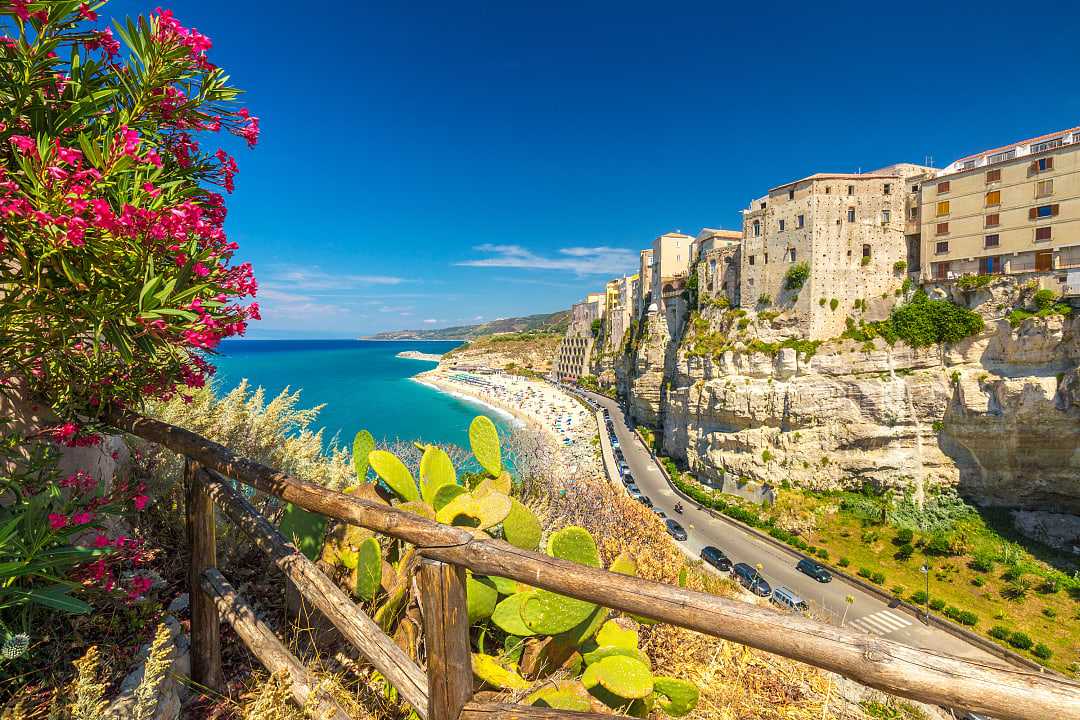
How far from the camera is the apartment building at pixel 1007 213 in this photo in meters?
18.8

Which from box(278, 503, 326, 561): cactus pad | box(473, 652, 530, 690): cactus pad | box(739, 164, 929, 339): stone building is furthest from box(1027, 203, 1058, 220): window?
box(278, 503, 326, 561): cactus pad

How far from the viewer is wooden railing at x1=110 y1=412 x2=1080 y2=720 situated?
979 millimetres

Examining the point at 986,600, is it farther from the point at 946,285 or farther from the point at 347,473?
the point at 347,473

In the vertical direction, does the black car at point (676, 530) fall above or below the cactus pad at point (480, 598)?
below

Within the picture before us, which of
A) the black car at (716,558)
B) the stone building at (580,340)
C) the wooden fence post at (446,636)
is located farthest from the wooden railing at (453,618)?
the stone building at (580,340)

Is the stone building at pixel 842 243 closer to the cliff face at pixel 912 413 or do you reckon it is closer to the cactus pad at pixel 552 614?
the cliff face at pixel 912 413

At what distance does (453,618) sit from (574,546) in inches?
49.5

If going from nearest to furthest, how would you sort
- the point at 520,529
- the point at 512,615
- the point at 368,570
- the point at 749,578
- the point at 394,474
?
A: the point at 512,615
the point at 368,570
the point at 520,529
the point at 394,474
the point at 749,578

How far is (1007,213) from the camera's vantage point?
795 inches

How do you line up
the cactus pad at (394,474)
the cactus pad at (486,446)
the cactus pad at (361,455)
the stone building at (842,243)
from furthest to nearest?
the stone building at (842,243)
the cactus pad at (361,455)
the cactus pad at (486,446)
the cactus pad at (394,474)

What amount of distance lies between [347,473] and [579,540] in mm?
7140

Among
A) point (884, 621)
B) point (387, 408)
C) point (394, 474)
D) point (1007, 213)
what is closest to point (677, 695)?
point (394, 474)

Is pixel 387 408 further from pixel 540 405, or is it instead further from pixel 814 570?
pixel 814 570

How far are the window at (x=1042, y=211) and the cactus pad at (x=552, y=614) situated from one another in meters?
28.4
